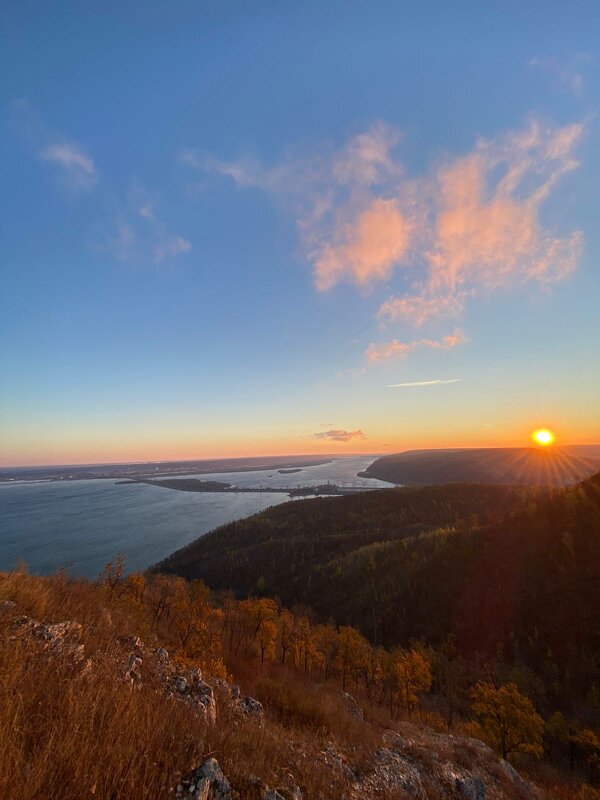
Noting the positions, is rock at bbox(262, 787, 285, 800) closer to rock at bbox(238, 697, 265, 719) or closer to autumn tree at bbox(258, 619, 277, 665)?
rock at bbox(238, 697, 265, 719)

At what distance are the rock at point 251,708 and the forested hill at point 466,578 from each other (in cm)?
5527

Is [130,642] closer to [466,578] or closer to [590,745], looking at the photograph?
[590,745]

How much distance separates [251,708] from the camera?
10.3 meters

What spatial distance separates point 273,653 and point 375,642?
130 ft

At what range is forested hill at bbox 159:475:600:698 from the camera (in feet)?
165

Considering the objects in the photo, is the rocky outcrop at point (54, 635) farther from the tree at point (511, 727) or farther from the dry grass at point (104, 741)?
the tree at point (511, 727)

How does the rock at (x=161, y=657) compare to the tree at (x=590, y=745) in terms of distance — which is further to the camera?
the tree at (x=590, y=745)

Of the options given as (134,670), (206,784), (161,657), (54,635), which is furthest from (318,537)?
(206,784)

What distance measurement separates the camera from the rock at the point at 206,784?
13.5 feet

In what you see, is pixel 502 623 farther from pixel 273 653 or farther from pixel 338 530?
pixel 338 530

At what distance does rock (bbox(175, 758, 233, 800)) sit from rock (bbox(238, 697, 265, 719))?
6.16m

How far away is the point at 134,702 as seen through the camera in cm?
512

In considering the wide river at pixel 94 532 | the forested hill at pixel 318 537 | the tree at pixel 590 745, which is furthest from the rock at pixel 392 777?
the wide river at pixel 94 532

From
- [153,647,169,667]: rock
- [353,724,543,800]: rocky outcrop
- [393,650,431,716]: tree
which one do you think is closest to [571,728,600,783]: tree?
[393,650,431,716]: tree
